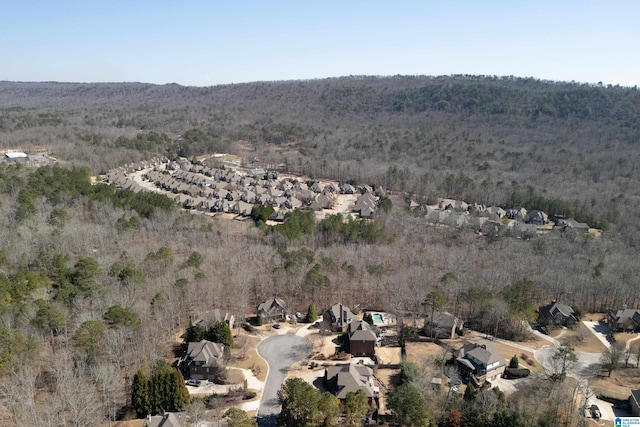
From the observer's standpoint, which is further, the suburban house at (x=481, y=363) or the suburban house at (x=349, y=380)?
the suburban house at (x=481, y=363)

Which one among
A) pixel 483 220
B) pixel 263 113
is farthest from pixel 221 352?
pixel 263 113

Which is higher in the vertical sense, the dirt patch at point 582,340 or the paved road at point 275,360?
the dirt patch at point 582,340

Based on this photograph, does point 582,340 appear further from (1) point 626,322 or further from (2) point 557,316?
(1) point 626,322

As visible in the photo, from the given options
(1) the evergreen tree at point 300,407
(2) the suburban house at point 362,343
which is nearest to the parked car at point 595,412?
(2) the suburban house at point 362,343

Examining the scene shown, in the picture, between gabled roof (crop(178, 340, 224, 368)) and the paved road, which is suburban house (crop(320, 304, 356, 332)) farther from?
gabled roof (crop(178, 340, 224, 368))

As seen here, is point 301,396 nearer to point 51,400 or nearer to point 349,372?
point 349,372

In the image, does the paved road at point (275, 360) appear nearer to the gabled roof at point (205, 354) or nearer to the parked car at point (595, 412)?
the gabled roof at point (205, 354)
